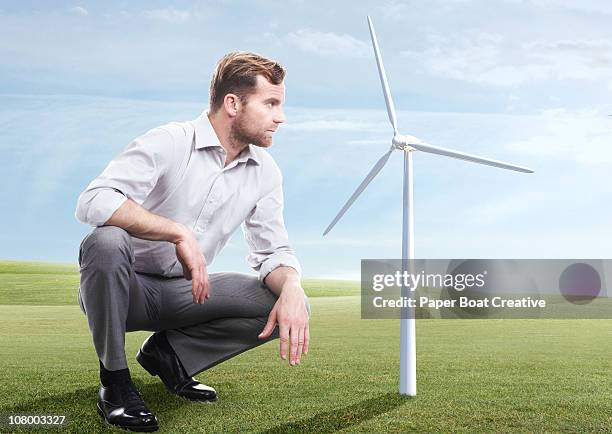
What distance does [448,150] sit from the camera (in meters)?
8.09

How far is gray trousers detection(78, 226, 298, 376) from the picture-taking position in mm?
4629

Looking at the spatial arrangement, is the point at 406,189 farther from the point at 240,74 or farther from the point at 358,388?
the point at 240,74

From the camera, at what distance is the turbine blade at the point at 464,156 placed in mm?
7779

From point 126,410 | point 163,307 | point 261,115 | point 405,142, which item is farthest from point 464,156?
point 126,410

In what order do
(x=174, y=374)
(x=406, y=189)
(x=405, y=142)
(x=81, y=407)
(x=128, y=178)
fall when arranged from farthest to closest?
(x=405, y=142) < (x=406, y=189) < (x=174, y=374) < (x=81, y=407) < (x=128, y=178)

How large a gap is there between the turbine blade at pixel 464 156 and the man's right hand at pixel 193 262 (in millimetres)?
3723

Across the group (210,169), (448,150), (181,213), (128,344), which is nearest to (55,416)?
(181,213)

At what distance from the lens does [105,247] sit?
15.1ft

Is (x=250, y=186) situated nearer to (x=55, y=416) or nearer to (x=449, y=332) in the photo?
(x=55, y=416)

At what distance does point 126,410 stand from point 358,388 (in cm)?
257

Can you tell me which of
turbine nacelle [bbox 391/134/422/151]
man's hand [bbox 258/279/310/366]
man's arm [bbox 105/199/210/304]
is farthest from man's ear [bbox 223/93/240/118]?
turbine nacelle [bbox 391/134/422/151]

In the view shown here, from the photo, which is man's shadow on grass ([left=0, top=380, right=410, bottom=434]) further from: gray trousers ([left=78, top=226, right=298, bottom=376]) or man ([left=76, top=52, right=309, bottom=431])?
gray trousers ([left=78, top=226, right=298, bottom=376])

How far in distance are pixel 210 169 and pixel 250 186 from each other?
38cm

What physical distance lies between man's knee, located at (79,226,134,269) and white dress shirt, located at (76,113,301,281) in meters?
0.08
